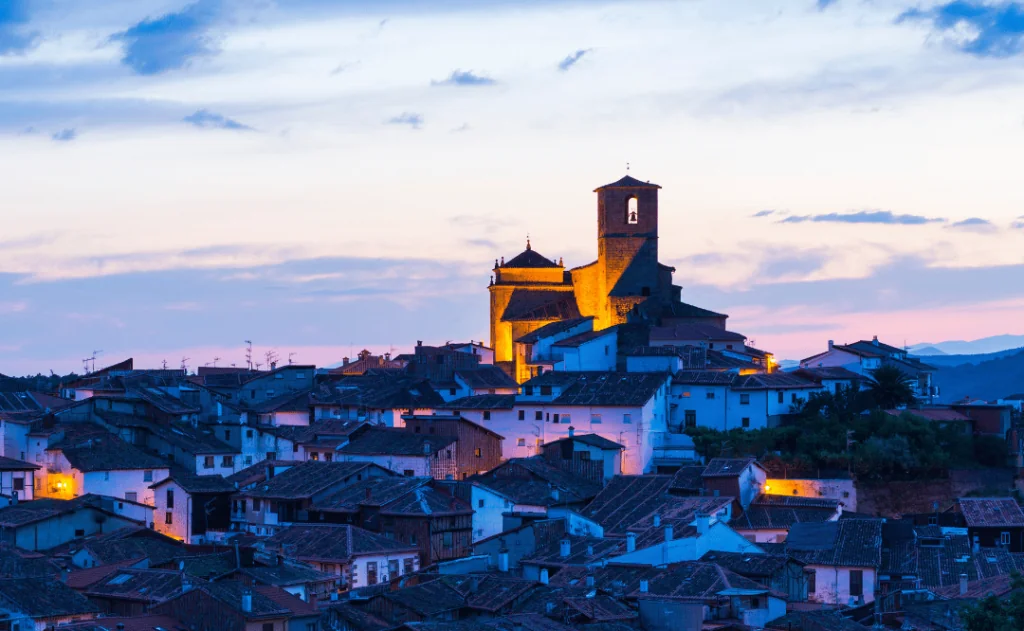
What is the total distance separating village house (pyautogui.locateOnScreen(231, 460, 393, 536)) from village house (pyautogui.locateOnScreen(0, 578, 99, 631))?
13.9 metres

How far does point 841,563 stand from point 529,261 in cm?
3660

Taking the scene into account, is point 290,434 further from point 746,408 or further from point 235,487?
point 746,408

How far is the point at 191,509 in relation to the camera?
55688 mm

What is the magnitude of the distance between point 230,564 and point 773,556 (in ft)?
44.6

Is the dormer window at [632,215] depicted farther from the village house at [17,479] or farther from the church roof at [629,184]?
the village house at [17,479]

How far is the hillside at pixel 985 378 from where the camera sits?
437 feet

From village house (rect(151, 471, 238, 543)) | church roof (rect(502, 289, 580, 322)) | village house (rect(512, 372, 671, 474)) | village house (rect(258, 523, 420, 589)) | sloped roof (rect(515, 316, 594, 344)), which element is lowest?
village house (rect(258, 523, 420, 589))

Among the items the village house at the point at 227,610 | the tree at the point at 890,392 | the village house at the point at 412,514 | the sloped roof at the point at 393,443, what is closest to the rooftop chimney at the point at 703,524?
the village house at the point at 412,514

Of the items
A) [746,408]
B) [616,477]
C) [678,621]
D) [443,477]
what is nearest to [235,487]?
[443,477]

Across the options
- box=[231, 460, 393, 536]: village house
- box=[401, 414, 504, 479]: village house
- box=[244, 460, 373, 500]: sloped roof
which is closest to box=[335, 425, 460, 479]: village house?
box=[401, 414, 504, 479]: village house

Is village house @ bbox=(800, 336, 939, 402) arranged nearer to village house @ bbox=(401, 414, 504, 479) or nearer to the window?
village house @ bbox=(401, 414, 504, 479)

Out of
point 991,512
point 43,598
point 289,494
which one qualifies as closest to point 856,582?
point 991,512

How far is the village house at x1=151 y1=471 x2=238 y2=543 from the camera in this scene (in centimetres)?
5559

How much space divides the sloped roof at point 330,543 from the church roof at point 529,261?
31.1 meters
